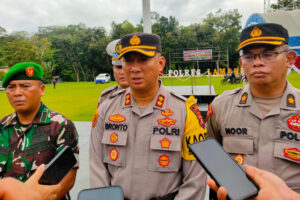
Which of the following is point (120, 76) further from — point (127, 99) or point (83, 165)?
point (83, 165)

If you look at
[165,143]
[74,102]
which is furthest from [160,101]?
[74,102]

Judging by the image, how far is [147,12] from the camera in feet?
14.3

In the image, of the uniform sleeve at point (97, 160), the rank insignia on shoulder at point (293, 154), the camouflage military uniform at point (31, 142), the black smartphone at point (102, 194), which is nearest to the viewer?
the black smartphone at point (102, 194)

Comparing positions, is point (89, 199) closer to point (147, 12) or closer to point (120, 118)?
point (120, 118)

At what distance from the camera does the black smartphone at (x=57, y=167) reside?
0.99 m

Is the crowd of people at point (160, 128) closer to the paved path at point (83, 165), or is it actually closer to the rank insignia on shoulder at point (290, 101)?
the rank insignia on shoulder at point (290, 101)

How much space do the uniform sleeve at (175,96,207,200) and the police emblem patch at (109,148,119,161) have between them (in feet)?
1.60

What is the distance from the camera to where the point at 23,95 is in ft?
5.84

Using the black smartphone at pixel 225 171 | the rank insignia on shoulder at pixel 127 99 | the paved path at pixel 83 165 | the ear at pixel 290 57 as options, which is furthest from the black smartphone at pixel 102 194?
the paved path at pixel 83 165

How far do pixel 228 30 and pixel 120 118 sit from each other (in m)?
39.8

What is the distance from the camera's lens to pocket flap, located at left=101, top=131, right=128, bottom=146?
160 centimetres

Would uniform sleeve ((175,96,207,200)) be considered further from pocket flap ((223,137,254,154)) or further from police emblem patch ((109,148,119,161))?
police emblem patch ((109,148,119,161))

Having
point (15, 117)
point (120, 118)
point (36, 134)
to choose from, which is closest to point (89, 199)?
point (120, 118)

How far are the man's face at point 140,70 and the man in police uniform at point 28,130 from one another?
0.71m
